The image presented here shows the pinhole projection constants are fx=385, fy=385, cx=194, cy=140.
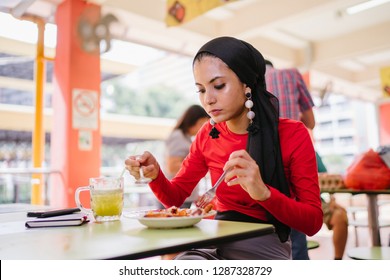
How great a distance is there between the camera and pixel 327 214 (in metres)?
2.90

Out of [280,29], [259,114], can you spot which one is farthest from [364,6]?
[259,114]

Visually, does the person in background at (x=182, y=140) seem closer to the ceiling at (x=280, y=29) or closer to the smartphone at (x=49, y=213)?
the ceiling at (x=280, y=29)

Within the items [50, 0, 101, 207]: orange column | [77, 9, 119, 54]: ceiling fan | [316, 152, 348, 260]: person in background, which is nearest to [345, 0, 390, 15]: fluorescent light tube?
[77, 9, 119, 54]: ceiling fan

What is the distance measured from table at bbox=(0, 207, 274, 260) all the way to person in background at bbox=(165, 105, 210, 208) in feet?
7.32

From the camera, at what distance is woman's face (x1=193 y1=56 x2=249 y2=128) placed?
3.97 feet

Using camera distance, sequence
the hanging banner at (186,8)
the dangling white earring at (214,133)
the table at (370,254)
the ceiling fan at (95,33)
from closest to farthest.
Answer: the dangling white earring at (214,133) < the table at (370,254) < the hanging banner at (186,8) < the ceiling fan at (95,33)

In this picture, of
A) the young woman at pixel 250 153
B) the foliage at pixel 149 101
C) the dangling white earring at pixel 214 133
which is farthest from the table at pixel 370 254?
the foliage at pixel 149 101

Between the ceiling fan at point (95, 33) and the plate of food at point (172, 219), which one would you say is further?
the ceiling fan at point (95, 33)

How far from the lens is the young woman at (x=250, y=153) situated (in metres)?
1.08

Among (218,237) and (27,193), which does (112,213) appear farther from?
(27,193)

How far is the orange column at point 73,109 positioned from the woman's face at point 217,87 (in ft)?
11.4

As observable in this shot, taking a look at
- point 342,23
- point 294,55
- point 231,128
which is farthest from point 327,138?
point 231,128

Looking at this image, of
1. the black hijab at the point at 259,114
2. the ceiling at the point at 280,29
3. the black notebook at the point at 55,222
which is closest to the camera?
the black notebook at the point at 55,222

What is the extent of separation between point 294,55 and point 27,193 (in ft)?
17.5
